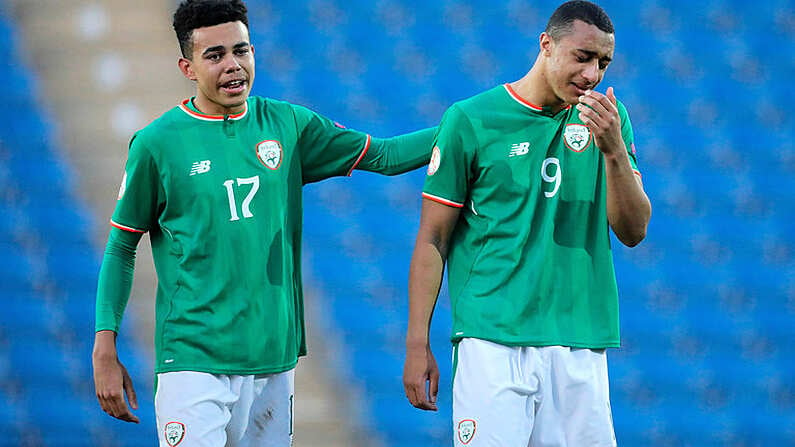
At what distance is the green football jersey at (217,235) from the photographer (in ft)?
10.9

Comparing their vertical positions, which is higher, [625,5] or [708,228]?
[625,5]

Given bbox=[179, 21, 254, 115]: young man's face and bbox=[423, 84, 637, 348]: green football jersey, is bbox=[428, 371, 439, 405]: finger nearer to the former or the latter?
bbox=[423, 84, 637, 348]: green football jersey

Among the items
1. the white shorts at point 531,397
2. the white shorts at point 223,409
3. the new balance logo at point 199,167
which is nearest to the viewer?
the white shorts at point 531,397

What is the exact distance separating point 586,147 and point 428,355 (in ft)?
2.49

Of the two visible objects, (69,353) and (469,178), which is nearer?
(469,178)

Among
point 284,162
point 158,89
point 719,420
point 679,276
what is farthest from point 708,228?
point 158,89

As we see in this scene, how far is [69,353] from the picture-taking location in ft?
18.4

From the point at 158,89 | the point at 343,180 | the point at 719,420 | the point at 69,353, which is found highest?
the point at 158,89

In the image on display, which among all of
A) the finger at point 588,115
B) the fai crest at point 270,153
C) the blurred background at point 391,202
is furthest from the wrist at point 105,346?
the blurred background at point 391,202

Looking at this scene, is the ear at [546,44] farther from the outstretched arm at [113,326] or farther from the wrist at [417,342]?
the outstretched arm at [113,326]

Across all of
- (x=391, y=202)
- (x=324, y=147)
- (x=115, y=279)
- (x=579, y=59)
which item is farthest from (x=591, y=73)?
(x=391, y=202)

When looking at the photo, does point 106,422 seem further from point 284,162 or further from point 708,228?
point 708,228

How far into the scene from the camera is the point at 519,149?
10.7 ft

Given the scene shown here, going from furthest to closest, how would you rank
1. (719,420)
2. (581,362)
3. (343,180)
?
(343,180), (719,420), (581,362)
